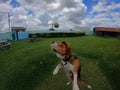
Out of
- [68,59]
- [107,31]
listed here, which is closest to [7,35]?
[107,31]

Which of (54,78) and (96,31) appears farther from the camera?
(96,31)

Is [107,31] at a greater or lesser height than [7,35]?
greater

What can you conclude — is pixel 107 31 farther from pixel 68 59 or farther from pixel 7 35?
pixel 68 59

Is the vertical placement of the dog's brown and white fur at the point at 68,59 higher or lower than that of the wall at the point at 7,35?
higher

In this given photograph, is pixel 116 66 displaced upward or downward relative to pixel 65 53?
downward

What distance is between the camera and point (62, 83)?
31.3ft

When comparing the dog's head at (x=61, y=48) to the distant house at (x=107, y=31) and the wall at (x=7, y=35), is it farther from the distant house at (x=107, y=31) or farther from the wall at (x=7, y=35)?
the distant house at (x=107, y=31)

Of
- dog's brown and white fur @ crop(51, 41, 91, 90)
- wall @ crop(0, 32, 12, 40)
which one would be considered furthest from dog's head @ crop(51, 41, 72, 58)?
wall @ crop(0, 32, 12, 40)

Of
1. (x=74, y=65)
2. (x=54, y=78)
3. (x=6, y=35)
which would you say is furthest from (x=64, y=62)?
(x=6, y=35)

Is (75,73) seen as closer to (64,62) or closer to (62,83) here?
(64,62)

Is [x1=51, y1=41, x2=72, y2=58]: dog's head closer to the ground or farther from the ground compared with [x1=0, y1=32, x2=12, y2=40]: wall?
farther from the ground

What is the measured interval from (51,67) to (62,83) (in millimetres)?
2483

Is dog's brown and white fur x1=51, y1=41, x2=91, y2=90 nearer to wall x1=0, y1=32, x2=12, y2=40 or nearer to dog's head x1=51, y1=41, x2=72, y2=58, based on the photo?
dog's head x1=51, y1=41, x2=72, y2=58

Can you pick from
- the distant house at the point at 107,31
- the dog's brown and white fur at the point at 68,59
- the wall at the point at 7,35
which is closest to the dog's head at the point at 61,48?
the dog's brown and white fur at the point at 68,59
